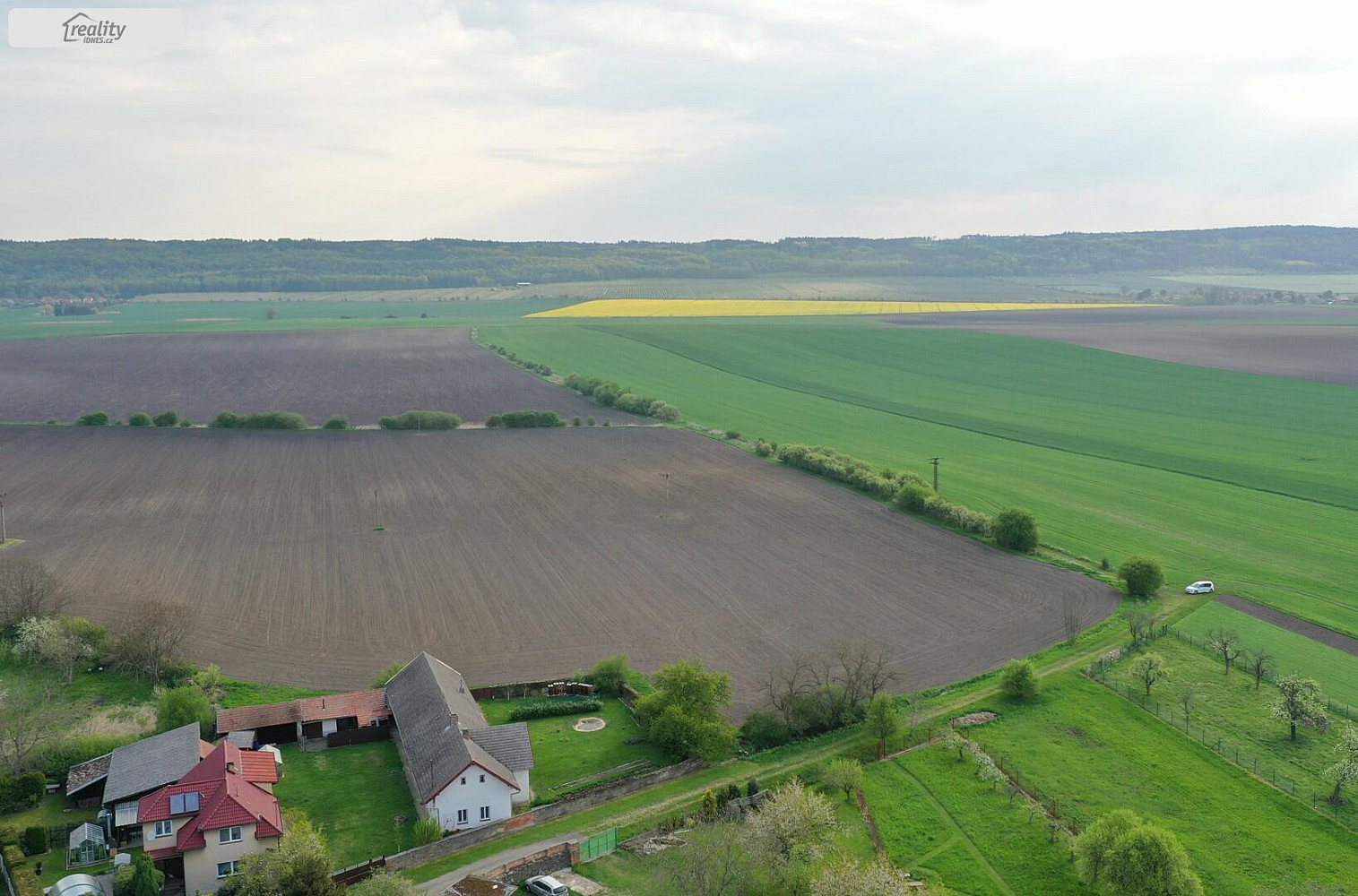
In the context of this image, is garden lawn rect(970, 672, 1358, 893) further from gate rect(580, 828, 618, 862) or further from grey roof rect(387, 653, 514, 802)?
grey roof rect(387, 653, 514, 802)

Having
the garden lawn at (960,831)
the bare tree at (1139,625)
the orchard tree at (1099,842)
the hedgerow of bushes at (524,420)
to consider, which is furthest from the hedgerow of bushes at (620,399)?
the orchard tree at (1099,842)

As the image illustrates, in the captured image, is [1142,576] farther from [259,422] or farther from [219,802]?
[259,422]

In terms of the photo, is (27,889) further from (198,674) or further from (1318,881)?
(1318,881)

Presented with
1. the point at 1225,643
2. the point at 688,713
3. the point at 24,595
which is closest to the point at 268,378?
the point at 24,595

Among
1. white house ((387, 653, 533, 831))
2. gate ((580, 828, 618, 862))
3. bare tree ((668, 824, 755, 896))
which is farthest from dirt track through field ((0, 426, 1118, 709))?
bare tree ((668, 824, 755, 896))

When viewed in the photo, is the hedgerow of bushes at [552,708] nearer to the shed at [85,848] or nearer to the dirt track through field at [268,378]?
the shed at [85,848]
